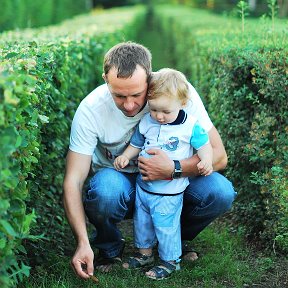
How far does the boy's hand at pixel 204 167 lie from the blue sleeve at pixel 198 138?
99mm

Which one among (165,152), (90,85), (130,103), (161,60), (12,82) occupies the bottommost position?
(161,60)

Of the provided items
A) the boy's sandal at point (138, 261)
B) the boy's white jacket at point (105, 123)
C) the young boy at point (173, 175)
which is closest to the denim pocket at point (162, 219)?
the young boy at point (173, 175)

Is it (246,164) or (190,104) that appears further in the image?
(246,164)

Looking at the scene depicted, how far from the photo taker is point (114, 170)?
424 centimetres

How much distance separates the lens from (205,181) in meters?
4.25

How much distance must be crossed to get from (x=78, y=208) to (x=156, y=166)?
0.53m

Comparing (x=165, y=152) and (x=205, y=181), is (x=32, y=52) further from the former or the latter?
(x=205, y=181)

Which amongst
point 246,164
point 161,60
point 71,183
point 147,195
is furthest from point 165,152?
point 161,60

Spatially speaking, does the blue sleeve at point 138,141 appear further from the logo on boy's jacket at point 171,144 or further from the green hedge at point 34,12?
the green hedge at point 34,12

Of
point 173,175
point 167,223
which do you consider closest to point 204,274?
point 167,223

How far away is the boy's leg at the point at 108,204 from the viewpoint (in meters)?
4.08

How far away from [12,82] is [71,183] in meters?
1.37

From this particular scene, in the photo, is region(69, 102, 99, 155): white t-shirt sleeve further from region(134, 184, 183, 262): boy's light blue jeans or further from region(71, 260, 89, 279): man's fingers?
region(71, 260, 89, 279): man's fingers

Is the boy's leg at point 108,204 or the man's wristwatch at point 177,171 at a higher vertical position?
the man's wristwatch at point 177,171
